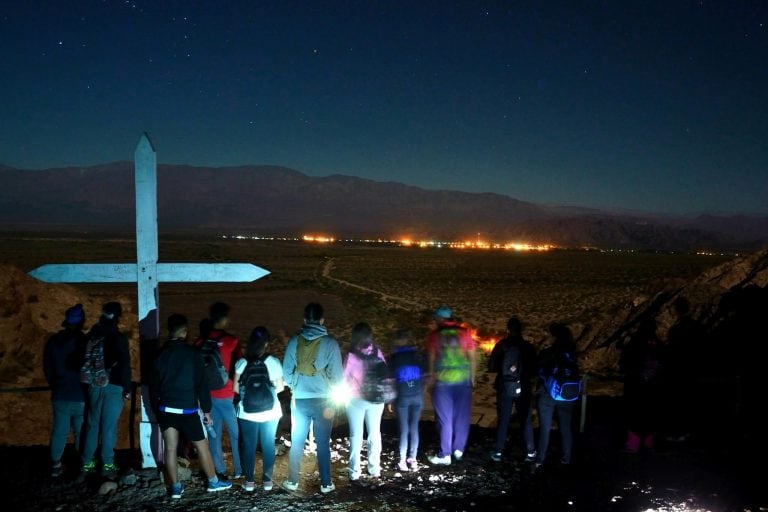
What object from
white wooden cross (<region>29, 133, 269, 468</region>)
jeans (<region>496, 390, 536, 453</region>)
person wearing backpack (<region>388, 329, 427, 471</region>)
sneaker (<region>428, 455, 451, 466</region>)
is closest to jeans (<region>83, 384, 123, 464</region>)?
white wooden cross (<region>29, 133, 269, 468</region>)

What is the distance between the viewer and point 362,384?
5.63 metres

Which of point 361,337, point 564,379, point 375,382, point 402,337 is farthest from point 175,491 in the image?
point 564,379

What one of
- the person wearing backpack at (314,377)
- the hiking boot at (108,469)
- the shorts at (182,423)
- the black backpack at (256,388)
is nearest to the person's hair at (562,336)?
the person wearing backpack at (314,377)

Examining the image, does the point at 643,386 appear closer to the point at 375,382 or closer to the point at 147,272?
the point at 375,382

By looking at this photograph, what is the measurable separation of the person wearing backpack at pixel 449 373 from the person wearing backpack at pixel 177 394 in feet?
8.04

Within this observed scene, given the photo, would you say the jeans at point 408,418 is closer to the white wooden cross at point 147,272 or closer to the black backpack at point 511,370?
the black backpack at point 511,370

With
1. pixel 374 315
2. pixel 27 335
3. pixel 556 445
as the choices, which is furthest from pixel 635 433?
pixel 374 315

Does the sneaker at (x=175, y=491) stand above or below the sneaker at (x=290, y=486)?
above

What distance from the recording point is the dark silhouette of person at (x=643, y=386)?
6645 mm

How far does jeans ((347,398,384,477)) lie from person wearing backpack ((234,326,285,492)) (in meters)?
0.78

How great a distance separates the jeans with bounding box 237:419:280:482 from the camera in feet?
17.6

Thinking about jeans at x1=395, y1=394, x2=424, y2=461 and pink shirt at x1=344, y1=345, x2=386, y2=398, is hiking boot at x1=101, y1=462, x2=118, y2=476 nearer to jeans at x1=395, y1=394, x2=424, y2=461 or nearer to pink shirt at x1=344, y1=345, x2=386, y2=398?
pink shirt at x1=344, y1=345, x2=386, y2=398

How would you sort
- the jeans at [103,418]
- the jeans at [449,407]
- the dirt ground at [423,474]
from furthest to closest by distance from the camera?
1. the jeans at [449,407]
2. the jeans at [103,418]
3. the dirt ground at [423,474]

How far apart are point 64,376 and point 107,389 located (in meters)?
0.42
